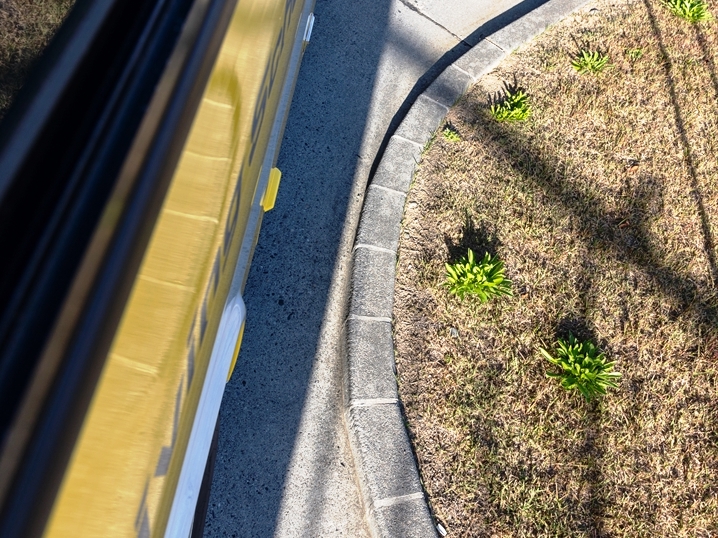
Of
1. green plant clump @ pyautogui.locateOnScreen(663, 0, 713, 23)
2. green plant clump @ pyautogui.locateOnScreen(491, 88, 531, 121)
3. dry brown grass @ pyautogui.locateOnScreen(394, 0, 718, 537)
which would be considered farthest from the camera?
green plant clump @ pyautogui.locateOnScreen(663, 0, 713, 23)

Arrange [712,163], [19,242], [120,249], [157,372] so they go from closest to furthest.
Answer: [19,242] < [120,249] < [157,372] < [712,163]

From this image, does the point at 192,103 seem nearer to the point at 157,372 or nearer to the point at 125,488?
the point at 157,372

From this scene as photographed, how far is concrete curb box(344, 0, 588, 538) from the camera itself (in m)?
2.39

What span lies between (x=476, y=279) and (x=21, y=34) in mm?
2210

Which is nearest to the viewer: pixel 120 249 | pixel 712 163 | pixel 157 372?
pixel 120 249

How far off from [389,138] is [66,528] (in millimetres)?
2707

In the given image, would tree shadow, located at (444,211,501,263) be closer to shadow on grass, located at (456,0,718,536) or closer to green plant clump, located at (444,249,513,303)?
shadow on grass, located at (456,0,718,536)

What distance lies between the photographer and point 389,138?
10.8ft

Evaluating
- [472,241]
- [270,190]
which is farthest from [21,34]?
[472,241]

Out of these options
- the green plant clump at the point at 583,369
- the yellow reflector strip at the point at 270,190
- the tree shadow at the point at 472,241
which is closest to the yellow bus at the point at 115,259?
the yellow reflector strip at the point at 270,190

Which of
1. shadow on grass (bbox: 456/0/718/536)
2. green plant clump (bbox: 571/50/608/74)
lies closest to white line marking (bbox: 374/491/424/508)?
shadow on grass (bbox: 456/0/718/536)

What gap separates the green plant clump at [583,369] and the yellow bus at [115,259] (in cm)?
183

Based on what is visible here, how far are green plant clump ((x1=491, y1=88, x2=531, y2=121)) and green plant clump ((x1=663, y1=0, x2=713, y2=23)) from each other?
1.64 metres

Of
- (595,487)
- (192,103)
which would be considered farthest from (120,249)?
(595,487)
